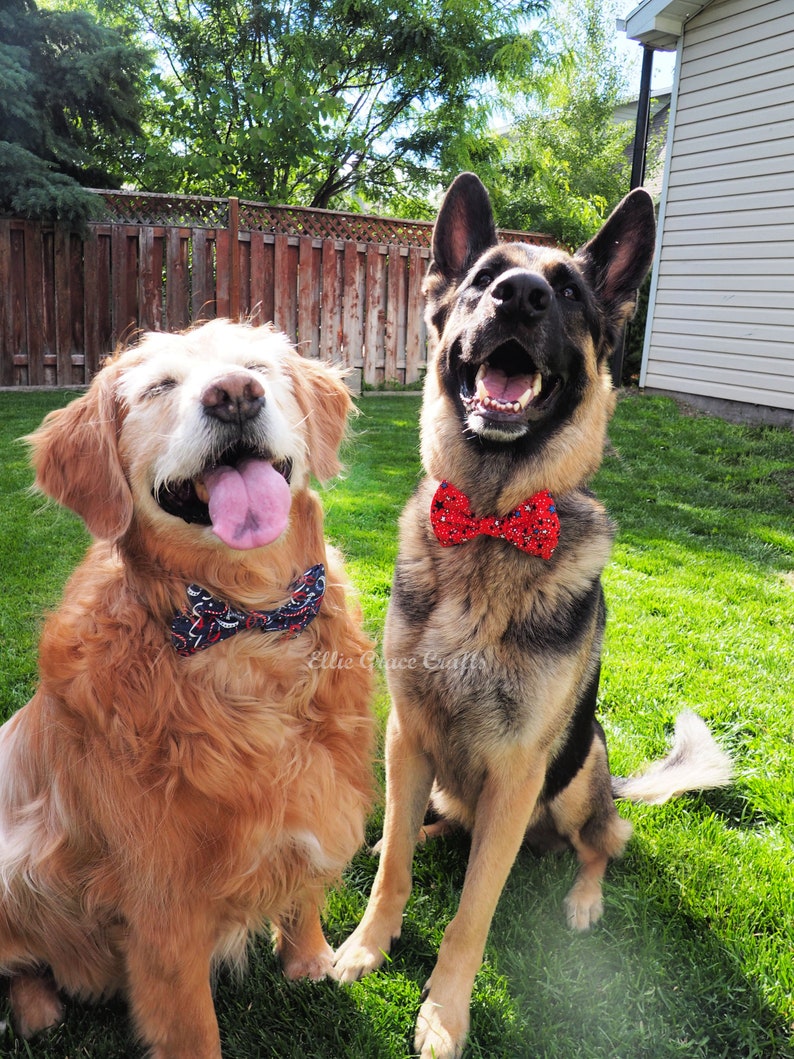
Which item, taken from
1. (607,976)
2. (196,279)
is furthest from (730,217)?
(607,976)

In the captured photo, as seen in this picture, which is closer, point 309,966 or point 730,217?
point 309,966

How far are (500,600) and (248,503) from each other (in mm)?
798

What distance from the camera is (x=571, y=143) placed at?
2194 centimetres

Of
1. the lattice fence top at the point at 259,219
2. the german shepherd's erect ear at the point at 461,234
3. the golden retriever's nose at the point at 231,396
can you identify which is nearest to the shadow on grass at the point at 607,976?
the golden retriever's nose at the point at 231,396

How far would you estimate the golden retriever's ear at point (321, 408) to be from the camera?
1.96m

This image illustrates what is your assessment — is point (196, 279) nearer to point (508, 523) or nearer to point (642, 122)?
point (642, 122)

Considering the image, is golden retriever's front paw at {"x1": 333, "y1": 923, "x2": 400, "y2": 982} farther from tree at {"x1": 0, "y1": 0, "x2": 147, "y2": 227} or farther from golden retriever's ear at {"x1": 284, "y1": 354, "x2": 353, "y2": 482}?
tree at {"x1": 0, "y1": 0, "x2": 147, "y2": 227}

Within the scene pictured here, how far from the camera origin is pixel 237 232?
9.28 m

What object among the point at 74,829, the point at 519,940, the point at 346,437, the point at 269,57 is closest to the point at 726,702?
the point at 519,940

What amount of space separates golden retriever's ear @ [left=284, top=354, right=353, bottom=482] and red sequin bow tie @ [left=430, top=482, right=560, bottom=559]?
37cm

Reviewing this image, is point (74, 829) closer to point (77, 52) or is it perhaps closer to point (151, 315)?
point (151, 315)

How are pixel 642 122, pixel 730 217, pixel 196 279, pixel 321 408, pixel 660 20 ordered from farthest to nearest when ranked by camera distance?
pixel 642 122
pixel 196 279
pixel 660 20
pixel 730 217
pixel 321 408

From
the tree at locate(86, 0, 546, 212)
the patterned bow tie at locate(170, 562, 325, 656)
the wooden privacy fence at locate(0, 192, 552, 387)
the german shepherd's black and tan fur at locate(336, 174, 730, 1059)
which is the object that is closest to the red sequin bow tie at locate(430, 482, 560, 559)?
the german shepherd's black and tan fur at locate(336, 174, 730, 1059)

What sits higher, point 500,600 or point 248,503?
point 248,503
